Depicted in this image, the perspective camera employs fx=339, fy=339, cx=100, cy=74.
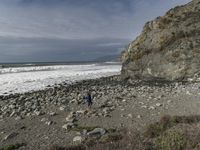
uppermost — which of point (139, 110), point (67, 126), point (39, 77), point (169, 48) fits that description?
point (169, 48)

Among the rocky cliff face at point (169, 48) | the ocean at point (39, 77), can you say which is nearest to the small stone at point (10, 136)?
the rocky cliff face at point (169, 48)

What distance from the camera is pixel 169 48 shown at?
3244 centimetres

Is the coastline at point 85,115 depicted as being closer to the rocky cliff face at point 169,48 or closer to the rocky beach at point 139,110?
the rocky beach at point 139,110

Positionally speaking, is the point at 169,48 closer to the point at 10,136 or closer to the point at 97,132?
the point at 97,132

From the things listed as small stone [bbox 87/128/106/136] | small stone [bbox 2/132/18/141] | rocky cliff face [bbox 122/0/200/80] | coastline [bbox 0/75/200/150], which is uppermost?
rocky cliff face [bbox 122/0/200/80]

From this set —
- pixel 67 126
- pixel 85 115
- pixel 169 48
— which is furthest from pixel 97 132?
pixel 169 48

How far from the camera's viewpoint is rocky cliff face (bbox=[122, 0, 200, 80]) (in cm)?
3080

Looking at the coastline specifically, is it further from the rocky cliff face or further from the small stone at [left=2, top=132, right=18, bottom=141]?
the rocky cliff face

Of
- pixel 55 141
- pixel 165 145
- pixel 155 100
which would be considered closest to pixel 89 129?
pixel 55 141

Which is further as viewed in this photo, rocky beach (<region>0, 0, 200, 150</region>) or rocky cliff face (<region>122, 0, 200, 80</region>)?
rocky cliff face (<region>122, 0, 200, 80</region>)

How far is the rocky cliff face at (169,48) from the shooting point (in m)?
30.8

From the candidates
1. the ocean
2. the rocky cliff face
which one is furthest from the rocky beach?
the ocean

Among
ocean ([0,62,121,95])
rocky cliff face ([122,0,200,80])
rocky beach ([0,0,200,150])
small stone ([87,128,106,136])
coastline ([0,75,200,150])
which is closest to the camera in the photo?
rocky beach ([0,0,200,150])

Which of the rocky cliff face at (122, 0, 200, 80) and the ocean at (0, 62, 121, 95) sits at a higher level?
the rocky cliff face at (122, 0, 200, 80)
